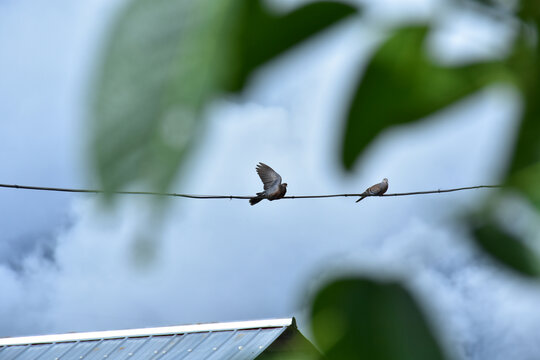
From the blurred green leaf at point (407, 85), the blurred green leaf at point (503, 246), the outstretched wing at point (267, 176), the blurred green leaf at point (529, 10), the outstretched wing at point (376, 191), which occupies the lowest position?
the blurred green leaf at point (503, 246)

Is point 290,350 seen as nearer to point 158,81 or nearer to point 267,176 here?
point 158,81

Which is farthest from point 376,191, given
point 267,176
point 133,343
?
point 133,343

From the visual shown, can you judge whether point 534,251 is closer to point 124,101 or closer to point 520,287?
point 520,287

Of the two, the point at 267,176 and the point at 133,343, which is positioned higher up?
the point at 133,343

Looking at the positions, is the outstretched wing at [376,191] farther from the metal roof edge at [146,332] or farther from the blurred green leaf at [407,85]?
the metal roof edge at [146,332]

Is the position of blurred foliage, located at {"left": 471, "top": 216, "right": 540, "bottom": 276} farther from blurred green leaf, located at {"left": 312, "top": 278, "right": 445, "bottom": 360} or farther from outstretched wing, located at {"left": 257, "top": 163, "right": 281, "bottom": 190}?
outstretched wing, located at {"left": 257, "top": 163, "right": 281, "bottom": 190}

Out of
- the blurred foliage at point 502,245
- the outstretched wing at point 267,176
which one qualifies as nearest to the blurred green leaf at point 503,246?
the blurred foliage at point 502,245

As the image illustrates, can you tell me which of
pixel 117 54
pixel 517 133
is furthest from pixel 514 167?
pixel 117 54
